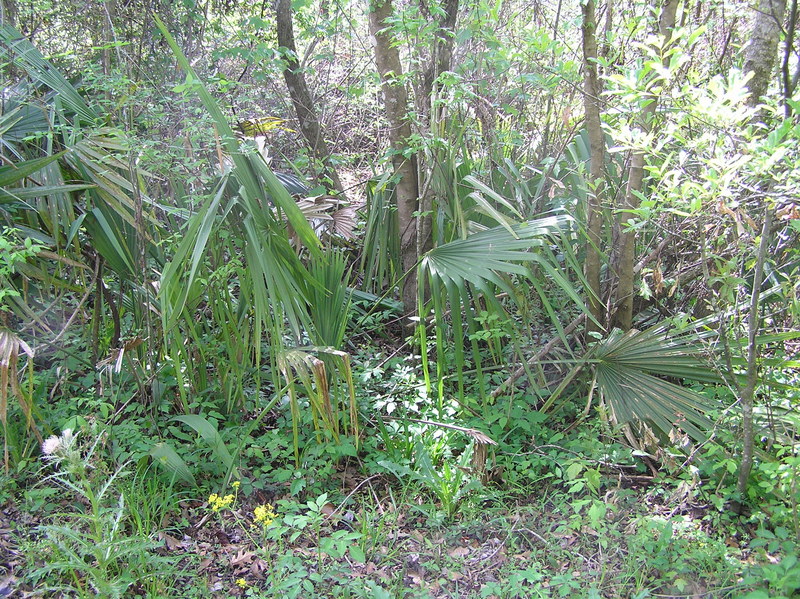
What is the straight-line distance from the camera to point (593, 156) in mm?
3121

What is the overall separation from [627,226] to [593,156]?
0.50 m

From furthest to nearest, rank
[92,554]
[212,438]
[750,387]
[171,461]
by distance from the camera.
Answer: [212,438] < [171,461] < [750,387] < [92,554]

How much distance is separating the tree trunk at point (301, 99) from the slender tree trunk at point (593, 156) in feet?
6.81

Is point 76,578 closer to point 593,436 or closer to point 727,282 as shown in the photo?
point 593,436

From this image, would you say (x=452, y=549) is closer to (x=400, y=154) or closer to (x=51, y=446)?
(x=51, y=446)

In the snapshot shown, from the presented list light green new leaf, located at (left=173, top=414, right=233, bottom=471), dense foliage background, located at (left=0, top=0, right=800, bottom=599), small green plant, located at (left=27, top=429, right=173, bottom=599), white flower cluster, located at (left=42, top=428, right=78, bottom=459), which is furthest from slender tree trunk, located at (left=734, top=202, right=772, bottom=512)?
white flower cluster, located at (left=42, top=428, right=78, bottom=459)

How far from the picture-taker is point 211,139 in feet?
9.12

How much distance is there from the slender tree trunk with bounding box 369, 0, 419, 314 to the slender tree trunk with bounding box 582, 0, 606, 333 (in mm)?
1094

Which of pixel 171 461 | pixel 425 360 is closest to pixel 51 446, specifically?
pixel 171 461

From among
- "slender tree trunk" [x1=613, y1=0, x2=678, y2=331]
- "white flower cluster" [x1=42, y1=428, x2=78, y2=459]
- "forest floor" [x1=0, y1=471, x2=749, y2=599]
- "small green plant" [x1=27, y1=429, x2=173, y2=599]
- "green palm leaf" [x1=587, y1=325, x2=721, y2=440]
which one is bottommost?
"forest floor" [x1=0, y1=471, x2=749, y2=599]

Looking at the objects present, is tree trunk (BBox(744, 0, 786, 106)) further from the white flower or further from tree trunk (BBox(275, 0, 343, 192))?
the white flower

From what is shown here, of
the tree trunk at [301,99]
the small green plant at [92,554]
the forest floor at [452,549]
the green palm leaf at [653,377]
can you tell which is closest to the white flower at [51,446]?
the small green plant at [92,554]

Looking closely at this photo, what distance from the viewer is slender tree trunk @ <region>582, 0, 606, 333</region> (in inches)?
115

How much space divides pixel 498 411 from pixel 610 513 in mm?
733
